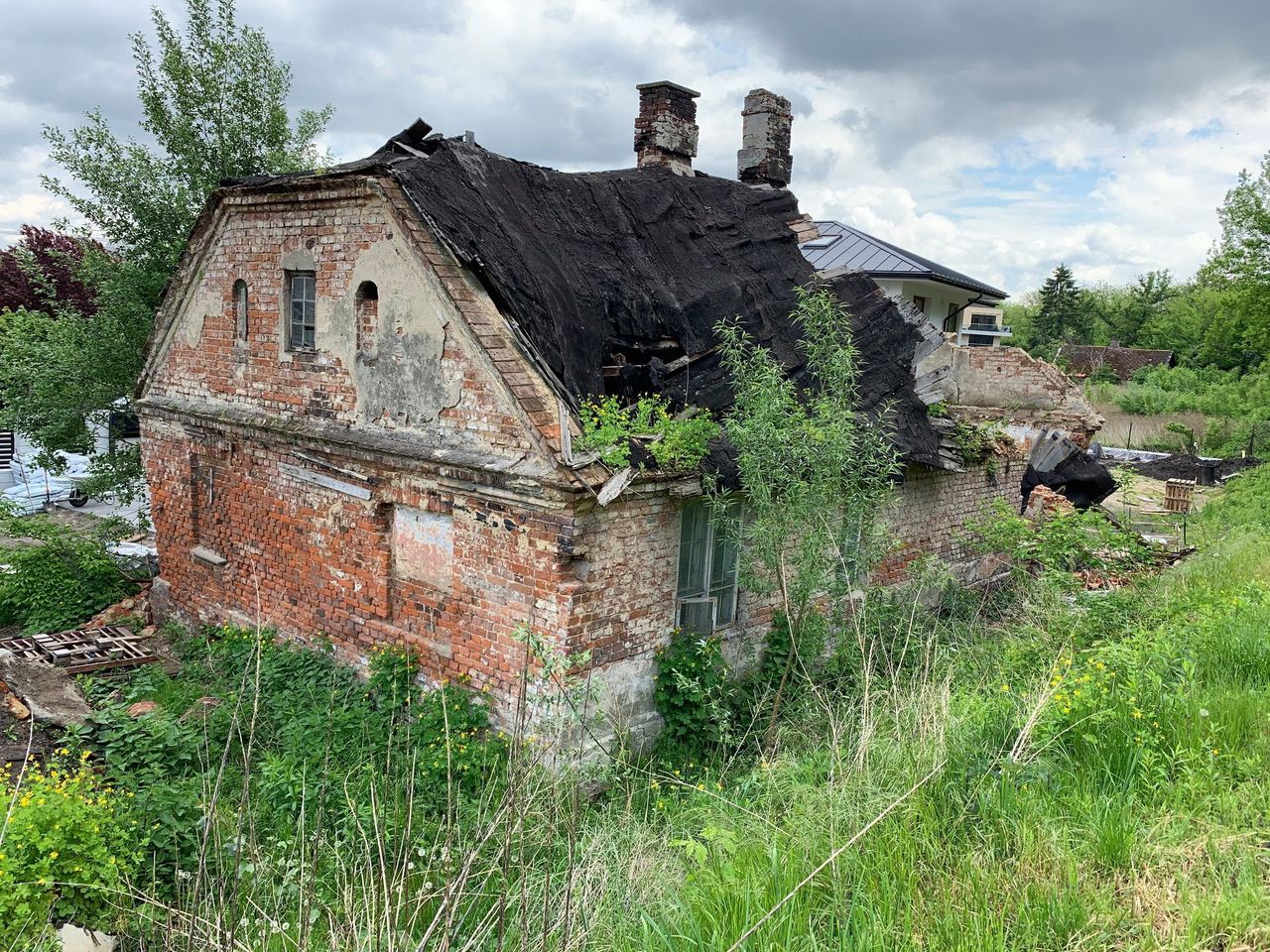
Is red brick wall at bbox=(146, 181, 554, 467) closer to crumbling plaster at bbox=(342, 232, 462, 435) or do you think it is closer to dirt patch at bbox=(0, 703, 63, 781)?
crumbling plaster at bbox=(342, 232, 462, 435)

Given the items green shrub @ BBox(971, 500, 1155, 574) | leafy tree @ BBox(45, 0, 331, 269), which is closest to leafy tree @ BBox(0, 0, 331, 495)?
leafy tree @ BBox(45, 0, 331, 269)

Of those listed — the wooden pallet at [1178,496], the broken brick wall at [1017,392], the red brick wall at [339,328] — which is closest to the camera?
the red brick wall at [339,328]

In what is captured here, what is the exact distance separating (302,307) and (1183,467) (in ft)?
99.1

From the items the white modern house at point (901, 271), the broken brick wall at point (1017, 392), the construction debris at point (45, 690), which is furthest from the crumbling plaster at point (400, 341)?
the white modern house at point (901, 271)

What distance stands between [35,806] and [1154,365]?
194 ft

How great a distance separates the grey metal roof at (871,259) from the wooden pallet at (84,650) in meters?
17.3

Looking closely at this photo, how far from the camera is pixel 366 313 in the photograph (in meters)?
8.41

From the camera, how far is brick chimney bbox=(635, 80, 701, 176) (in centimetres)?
1156

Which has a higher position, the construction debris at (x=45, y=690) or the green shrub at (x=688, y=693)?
the green shrub at (x=688, y=693)

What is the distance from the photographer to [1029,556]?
34.1ft

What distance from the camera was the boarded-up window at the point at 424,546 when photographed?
793cm

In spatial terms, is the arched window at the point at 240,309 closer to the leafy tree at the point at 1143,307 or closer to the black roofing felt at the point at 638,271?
the black roofing felt at the point at 638,271

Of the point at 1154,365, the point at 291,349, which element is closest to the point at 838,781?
the point at 291,349

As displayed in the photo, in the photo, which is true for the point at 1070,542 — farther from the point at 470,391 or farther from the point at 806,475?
the point at 470,391
